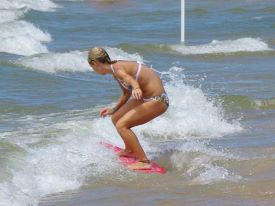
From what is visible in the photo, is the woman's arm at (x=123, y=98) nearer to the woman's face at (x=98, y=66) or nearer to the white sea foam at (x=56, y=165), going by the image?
the woman's face at (x=98, y=66)

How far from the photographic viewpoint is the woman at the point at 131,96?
26.2 feet

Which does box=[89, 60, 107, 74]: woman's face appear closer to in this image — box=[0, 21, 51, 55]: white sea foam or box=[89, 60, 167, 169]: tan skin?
box=[89, 60, 167, 169]: tan skin

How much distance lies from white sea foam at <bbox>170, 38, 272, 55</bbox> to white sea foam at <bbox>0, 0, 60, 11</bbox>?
1300 cm

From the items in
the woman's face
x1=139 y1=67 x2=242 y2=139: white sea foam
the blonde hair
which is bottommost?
x1=139 y1=67 x2=242 y2=139: white sea foam

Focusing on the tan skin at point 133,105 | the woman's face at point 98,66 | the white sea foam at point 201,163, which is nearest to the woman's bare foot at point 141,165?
the tan skin at point 133,105

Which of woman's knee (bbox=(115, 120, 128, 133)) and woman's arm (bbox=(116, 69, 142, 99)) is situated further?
woman's knee (bbox=(115, 120, 128, 133))

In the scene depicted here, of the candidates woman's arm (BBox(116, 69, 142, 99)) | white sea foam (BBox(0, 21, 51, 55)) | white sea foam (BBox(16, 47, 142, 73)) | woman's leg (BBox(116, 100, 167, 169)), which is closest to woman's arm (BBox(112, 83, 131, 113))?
woman's leg (BBox(116, 100, 167, 169))

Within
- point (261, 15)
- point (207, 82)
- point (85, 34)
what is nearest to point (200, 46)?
point (85, 34)

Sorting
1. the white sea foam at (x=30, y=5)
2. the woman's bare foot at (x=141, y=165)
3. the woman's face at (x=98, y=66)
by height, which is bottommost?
the white sea foam at (x=30, y=5)

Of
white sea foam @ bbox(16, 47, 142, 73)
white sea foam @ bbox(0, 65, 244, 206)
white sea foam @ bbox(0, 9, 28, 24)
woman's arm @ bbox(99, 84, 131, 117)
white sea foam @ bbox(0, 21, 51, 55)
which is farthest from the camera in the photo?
white sea foam @ bbox(0, 9, 28, 24)

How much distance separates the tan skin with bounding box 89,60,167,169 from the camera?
8.02 m

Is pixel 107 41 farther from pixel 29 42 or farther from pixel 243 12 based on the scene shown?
pixel 243 12

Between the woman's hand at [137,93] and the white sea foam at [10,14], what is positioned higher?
the woman's hand at [137,93]

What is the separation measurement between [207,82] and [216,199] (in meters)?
8.77
